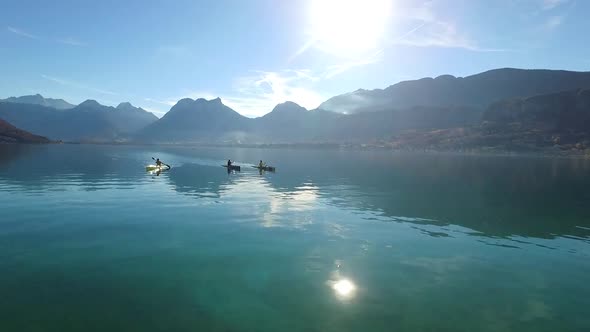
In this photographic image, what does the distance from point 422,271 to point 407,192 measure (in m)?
32.9

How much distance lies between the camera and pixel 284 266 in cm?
1919

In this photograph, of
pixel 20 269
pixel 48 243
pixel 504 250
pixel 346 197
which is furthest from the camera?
pixel 346 197

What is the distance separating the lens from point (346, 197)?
147 ft

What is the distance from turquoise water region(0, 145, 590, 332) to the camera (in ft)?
44.8

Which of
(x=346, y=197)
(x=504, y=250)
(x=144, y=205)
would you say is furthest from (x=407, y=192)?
(x=144, y=205)

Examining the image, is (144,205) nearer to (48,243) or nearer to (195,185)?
(48,243)

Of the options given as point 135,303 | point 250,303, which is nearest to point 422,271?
point 250,303

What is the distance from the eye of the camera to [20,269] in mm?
17312

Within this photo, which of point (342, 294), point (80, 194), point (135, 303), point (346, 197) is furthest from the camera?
point (346, 197)

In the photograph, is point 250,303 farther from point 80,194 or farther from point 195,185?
point 195,185

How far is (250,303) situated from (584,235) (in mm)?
29269

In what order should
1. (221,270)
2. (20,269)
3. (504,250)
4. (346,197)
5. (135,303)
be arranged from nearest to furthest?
(135,303), (20,269), (221,270), (504,250), (346,197)

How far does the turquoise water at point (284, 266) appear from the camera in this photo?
13648mm

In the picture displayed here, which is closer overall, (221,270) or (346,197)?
(221,270)
